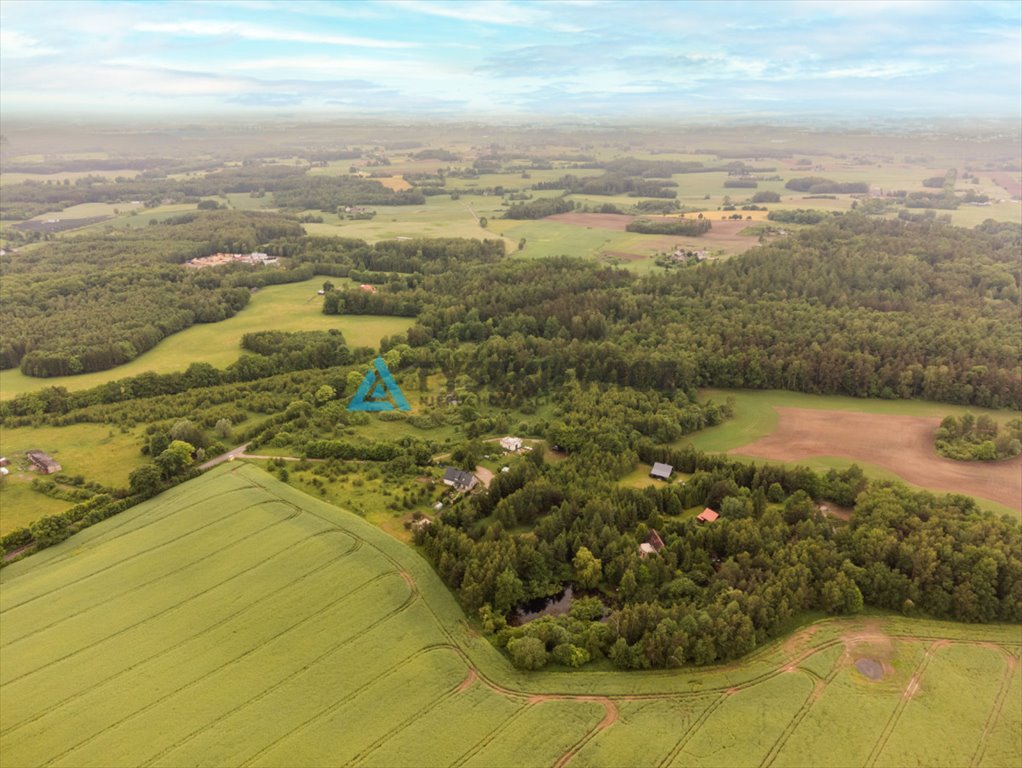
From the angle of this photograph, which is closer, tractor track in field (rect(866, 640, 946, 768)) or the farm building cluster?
tractor track in field (rect(866, 640, 946, 768))

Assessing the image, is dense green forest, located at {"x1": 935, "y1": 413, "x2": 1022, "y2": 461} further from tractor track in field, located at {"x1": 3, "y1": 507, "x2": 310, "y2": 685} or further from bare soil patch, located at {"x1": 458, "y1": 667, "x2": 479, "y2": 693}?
tractor track in field, located at {"x1": 3, "y1": 507, "x2": 310, "y2": 685}

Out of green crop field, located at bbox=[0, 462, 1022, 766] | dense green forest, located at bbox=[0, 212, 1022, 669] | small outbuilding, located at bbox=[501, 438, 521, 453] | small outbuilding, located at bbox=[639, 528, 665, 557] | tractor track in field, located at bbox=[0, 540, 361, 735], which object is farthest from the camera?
→ small outbuilding, located at bbox=[501, 438, 521, 453]

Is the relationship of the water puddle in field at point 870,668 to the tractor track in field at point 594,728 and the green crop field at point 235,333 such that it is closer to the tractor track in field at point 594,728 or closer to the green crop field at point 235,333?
the tractor track in field at point 594,728

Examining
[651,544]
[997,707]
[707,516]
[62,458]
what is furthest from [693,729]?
[62,458]

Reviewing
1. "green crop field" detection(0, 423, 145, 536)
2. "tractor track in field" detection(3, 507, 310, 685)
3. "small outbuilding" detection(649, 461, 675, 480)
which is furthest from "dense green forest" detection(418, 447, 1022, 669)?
"green crop field" detection(0, 423, 145, 536)

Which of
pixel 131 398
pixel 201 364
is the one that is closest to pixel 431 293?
pixel 201 364

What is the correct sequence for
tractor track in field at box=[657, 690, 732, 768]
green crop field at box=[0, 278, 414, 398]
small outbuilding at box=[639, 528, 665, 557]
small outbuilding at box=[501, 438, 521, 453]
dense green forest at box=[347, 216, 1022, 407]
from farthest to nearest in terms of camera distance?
green crop field at box=[0, 278, 414, 398] < dense green forest at box=[347, 216, 1022, 407] < small outbuilding at box=[501, 438, 521, 453] < small outbuilding at box=[639, 528, 665, 557] < tractor track in field at box=[657, 690, 732, 768]

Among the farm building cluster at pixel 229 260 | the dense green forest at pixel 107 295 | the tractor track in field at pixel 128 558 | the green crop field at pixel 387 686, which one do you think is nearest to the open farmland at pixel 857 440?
the green crop field at pixel 387 686
